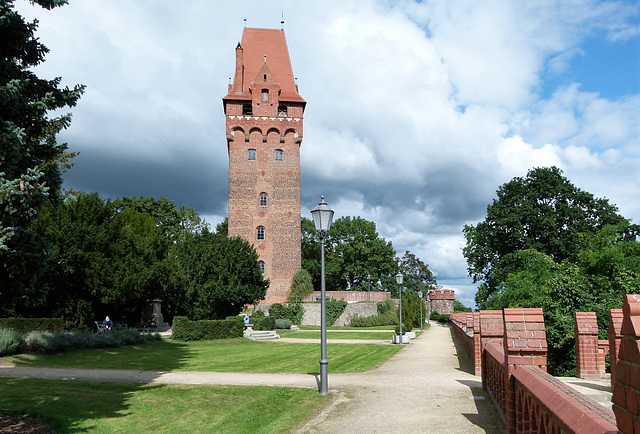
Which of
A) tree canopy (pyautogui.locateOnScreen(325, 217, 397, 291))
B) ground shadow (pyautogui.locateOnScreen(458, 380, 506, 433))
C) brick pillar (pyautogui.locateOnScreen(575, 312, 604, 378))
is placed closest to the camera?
ground shadow (pyautogui.locateOnScreen(458, 380, 506, 433))

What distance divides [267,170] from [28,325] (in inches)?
1165

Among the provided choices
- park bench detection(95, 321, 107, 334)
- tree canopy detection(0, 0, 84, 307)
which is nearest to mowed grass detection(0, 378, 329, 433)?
tree canopy detection(0, 0, 84, 307)

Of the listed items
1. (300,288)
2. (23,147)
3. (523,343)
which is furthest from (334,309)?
(523,343)

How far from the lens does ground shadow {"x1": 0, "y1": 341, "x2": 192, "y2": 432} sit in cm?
846

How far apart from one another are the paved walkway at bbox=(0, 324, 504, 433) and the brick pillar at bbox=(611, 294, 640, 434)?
4997 mm

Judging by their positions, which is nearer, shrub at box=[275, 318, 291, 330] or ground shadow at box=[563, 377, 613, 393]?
ground shadow at box=[563, 377, 613, 393]

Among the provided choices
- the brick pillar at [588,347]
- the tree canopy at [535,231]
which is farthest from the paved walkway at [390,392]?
the tree canopy at [535,231]

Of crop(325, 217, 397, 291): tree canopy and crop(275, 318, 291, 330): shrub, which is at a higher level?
crop(325, 217, 397, 291): tree canopy

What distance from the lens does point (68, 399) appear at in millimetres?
9883

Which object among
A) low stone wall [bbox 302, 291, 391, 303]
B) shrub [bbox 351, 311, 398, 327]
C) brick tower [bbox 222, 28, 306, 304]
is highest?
brick tower [bbox 222, 28, 306, 304]

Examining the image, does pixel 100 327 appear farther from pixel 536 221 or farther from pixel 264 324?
pixel 536 221

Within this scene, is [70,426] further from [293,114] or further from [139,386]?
[293,114]

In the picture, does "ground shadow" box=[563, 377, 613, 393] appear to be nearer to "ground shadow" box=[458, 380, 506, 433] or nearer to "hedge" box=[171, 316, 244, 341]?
"ground shadow" box=[458, 380, 506, 433]

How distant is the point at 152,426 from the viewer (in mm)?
7941
